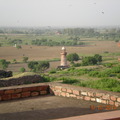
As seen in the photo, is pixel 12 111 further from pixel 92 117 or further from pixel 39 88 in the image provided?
pixel 92 117

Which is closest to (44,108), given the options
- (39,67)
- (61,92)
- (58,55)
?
(61,92)

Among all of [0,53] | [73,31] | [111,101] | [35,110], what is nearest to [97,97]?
[111,101]

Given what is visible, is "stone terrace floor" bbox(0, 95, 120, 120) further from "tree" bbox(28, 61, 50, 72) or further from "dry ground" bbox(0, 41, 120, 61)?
"dry ground" bbox(0, 41, 120, 61)

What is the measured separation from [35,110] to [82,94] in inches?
49.6

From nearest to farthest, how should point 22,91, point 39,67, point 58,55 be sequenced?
point 22,91
point 39,67
point 58,55

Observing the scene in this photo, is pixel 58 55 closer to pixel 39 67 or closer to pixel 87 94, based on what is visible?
pixel 39 67

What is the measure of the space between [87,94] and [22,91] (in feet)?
5.07

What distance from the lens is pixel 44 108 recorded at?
219 inches

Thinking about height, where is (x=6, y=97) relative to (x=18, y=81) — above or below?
above

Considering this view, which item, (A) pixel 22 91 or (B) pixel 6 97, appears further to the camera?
(A) pixel 22 91

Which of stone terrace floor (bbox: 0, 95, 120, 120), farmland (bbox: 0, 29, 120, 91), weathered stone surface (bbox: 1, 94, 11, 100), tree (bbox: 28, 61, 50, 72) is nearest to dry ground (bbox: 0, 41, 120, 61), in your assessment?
farmland (bbox: 0, 29, 120, 91)

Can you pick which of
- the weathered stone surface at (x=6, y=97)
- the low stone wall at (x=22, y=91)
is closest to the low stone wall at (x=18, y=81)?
the low stone wall at (x=22, y=91)

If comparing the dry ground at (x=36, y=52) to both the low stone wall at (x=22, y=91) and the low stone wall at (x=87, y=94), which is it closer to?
the low stone wall at (x=22, y=91)

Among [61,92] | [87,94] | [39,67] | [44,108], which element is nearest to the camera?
[44,108]
